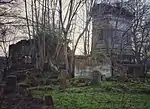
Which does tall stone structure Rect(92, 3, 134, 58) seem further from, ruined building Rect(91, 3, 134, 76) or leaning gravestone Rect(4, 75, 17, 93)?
leaning gravestone Rect(4, 75, 17, 93)

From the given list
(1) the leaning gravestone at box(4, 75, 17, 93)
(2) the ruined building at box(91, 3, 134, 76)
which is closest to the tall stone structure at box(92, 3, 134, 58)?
(2) the ruined building at box(91, 3, 134, 76)

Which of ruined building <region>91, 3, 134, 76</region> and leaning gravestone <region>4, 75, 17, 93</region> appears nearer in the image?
leaning gravestone <region>4, 75, 17, 93</region>

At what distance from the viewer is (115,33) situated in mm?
33719

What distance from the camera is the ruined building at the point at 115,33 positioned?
31.3 metres

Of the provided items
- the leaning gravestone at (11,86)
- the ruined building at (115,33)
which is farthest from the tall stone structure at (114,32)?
the leaning gravestone at (11,86)

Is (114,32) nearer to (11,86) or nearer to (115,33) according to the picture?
(115,33)

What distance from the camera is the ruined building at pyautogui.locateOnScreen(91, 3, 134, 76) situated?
103 ft

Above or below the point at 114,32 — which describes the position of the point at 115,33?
below

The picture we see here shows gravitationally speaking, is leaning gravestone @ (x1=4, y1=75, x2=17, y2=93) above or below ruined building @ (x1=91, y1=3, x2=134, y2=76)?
below

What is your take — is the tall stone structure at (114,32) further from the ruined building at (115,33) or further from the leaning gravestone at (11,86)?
the leaning gravestone at (11,86)

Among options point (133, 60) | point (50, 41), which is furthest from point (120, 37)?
point (50, 41)

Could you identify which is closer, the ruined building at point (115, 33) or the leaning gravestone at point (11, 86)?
the leaning gravestone at point (11, 86)

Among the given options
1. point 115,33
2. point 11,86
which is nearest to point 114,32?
point 115,33

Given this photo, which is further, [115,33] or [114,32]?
[114,32]
